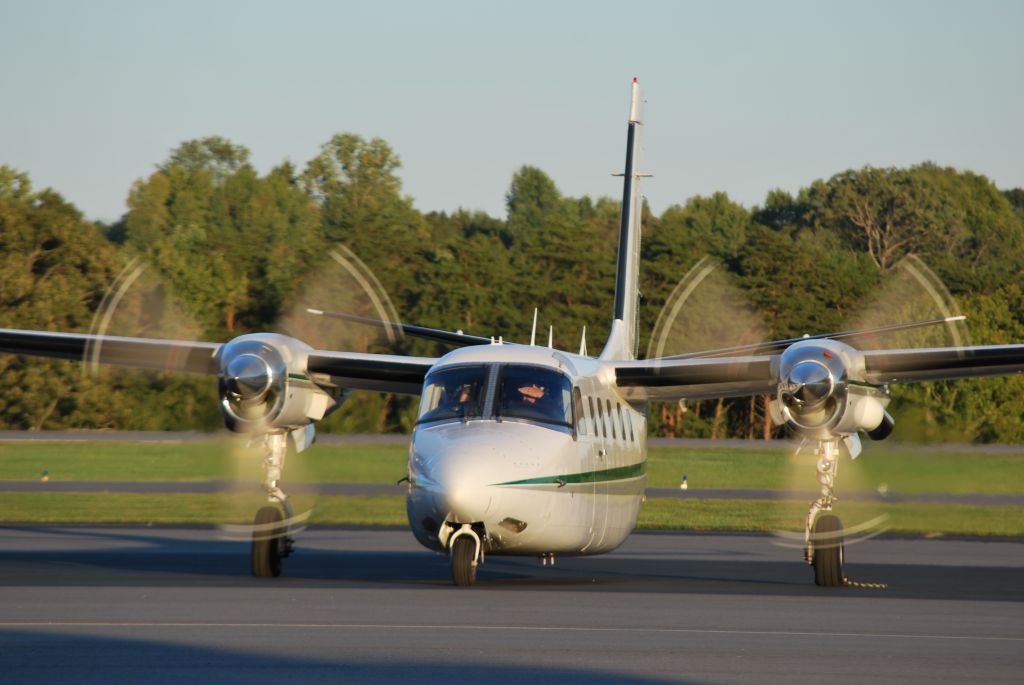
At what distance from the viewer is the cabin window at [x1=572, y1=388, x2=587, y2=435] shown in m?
15.8

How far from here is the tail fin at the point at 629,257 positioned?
2156 cm

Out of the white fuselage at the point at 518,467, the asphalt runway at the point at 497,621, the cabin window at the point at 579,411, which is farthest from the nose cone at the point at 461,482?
the cabin window at the point at 579,411

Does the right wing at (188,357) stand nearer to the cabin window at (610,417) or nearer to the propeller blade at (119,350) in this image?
the propeller blade at (119,350)

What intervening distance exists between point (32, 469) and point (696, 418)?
1012 inches

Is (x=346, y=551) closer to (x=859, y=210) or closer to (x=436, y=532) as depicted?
(x=436, y=532)

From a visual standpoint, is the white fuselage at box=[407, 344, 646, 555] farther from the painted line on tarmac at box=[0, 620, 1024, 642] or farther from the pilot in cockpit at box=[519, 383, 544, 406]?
the painted line on tarmac at box=[0, 620, 1024, 642]

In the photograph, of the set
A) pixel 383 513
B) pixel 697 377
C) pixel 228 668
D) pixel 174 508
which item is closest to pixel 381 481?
pixel 383 513

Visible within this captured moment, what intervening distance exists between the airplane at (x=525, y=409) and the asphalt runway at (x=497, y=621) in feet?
2.22

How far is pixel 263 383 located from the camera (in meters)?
16.6

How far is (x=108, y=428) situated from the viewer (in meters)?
49.2

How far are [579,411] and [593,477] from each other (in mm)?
808

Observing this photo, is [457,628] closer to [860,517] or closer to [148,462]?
[860,517]

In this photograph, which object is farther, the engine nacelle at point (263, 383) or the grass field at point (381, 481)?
the grass field at point (381, 481)

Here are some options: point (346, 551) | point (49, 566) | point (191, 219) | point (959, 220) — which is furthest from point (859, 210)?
point (49, 566)
